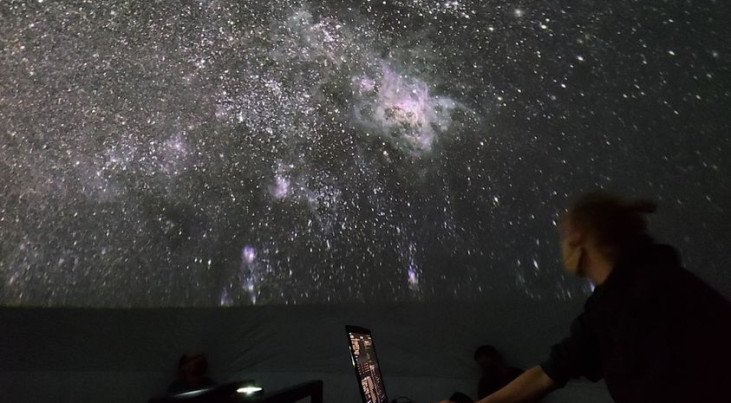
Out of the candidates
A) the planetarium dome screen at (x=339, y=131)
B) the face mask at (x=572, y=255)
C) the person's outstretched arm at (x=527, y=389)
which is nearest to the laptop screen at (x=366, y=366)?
the person's outstretched arm at (x=527, y=389)

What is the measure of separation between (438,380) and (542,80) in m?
1.98

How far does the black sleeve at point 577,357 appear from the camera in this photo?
69 centimetres

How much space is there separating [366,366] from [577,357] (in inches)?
23.5

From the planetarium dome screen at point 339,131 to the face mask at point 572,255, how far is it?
3.80 ft

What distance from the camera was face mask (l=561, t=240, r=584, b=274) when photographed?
71 cm

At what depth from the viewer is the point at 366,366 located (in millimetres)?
1186

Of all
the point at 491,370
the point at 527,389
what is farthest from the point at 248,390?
the point at 491,370

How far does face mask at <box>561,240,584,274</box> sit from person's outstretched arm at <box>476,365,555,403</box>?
16 centimetres

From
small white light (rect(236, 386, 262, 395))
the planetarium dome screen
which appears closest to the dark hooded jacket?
small white light (rect(236, 386, 262, 395))

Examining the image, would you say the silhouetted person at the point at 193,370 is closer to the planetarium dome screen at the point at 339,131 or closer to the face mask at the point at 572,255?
the planetarium dome screen at the point at 339,131

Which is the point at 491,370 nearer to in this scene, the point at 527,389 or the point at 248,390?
the point at 527,389

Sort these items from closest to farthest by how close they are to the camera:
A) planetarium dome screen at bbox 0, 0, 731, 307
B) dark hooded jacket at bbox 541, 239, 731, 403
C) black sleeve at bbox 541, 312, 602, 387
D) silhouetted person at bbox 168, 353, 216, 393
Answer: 1. dark hooded jacket at bbox 541, 239, 731, 403
2. black sleeve at bbox 541, 312, 602, 387
3. planetarium dome screen at bbox 0, 0, 731, 307
4. silhouetted person at bbox 168, 353, 216, 393

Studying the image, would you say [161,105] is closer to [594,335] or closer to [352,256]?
[352,256]

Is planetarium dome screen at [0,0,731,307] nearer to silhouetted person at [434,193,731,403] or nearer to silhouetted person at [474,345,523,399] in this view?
silhouetted person at [474,345,523,399]
